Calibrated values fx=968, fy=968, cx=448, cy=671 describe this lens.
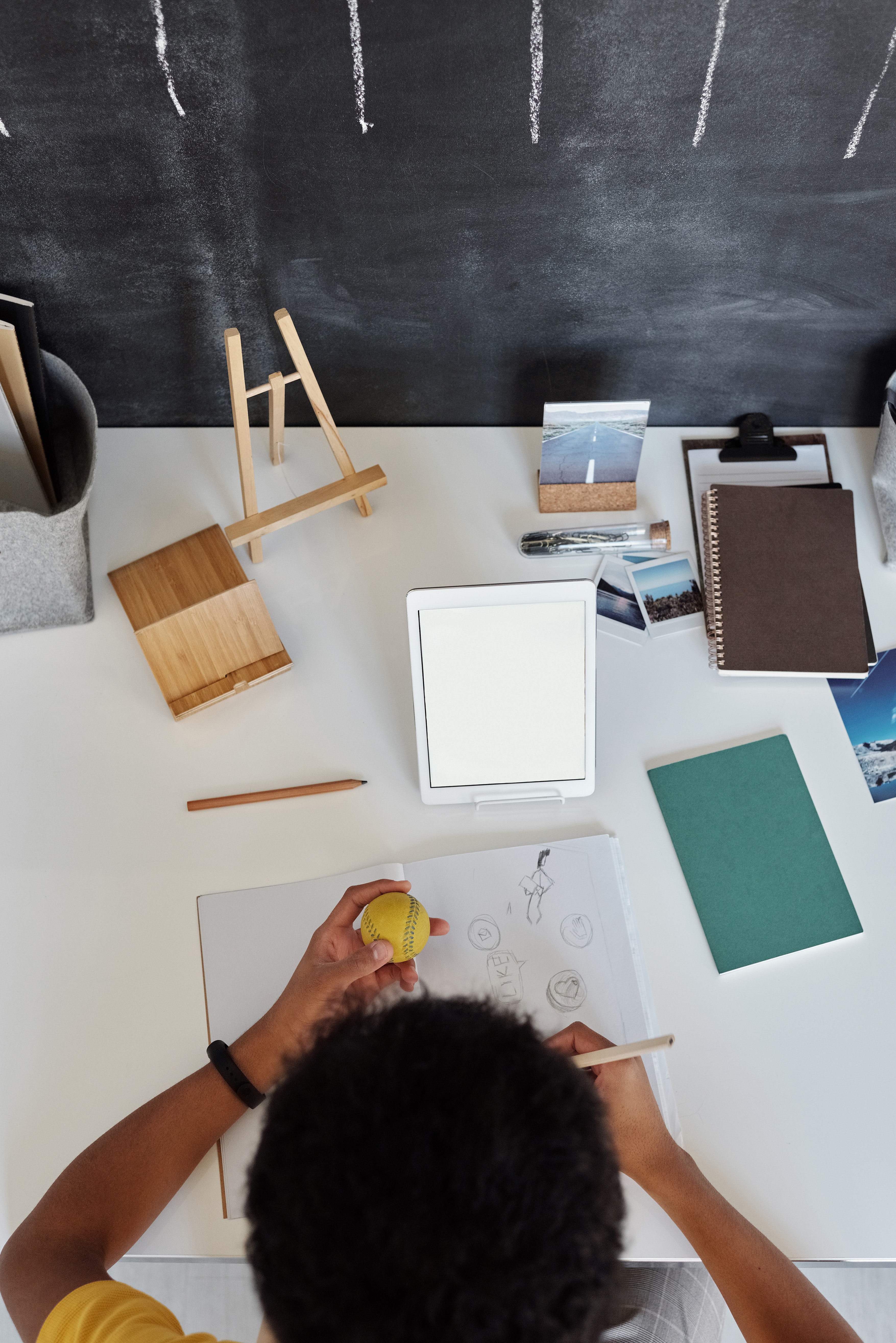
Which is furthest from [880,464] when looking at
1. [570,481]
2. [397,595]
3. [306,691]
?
[306,691]

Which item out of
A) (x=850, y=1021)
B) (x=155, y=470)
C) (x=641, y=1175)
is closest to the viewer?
(x=641, y=1175)

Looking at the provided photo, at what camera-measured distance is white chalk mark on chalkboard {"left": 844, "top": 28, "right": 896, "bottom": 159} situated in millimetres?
905

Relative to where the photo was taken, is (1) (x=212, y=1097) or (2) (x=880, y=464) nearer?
(1) (x=212, y=1097)

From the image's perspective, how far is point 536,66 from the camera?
36.3 inches

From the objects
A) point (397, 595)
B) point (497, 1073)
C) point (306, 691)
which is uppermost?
point (397, 595)

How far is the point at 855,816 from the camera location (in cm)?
104

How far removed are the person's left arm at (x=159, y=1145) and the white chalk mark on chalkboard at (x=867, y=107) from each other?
2.88 ft

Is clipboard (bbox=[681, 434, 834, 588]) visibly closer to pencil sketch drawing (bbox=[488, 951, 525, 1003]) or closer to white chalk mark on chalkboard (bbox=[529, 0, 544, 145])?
white chalk mark on chalkboard (bbox=[529, 0, 544, 145])

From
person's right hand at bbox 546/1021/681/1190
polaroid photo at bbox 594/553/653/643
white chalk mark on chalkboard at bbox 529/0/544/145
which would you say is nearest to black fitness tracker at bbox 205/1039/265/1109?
person's right hand at bbox 546/1021/681/1190

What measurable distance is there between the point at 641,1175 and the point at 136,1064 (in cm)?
47

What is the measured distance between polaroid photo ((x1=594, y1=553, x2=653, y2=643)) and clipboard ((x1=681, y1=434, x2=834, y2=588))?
0.37ft

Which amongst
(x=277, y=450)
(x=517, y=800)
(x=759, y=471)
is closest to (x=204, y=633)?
(x=277, y=450)

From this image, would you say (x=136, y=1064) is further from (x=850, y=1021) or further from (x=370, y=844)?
(x=850, y=1021)

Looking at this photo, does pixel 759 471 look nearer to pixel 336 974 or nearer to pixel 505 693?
pixel 505 693
